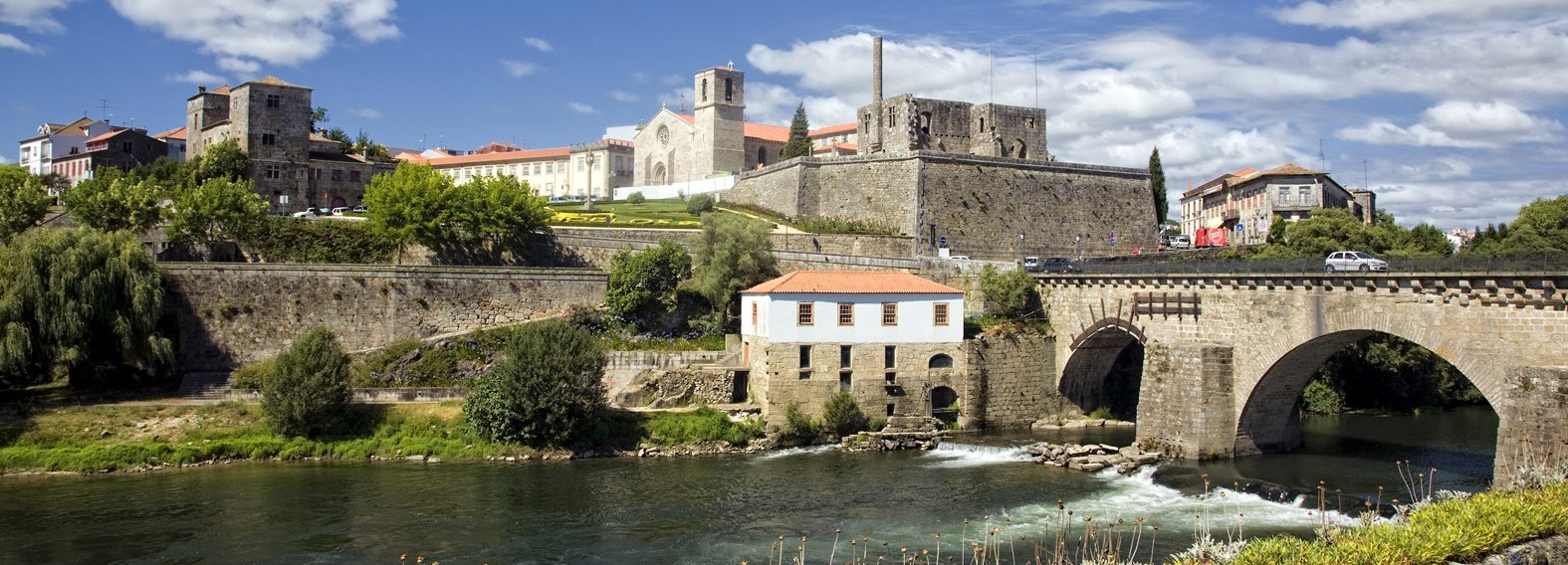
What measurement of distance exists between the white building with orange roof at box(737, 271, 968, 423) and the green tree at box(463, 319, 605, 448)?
6.53 m

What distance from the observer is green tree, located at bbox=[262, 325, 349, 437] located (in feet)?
121

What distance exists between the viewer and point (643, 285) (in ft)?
152

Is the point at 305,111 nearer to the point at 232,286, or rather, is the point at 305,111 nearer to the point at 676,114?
the point at 232,286

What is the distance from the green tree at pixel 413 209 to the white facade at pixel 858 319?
1756cm

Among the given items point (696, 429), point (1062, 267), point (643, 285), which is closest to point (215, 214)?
point (643, 285)

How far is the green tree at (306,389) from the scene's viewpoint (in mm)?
36875

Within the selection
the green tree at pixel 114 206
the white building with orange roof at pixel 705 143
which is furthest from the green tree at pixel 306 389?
the white building with orange roof at pixel 705 143

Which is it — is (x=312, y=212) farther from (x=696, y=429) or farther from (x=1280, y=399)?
(x=1280, y=399)

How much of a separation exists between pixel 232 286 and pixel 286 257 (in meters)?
5.75

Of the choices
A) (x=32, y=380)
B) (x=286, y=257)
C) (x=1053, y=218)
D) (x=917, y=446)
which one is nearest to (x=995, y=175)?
(x=1053, y=218)

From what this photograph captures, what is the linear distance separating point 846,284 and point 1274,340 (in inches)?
578

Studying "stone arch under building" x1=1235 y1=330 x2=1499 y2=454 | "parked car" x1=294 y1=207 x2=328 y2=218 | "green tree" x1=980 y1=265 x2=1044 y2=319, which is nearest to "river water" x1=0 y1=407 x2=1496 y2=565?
"stone arch under building" x1=1235 y1=330 x2=1499 y2=454

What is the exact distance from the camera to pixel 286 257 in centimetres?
5059

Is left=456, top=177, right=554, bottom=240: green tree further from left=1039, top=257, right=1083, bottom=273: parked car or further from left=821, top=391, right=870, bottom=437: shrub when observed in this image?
left=1039, top=257, right=1083, bottom=273: parked car
